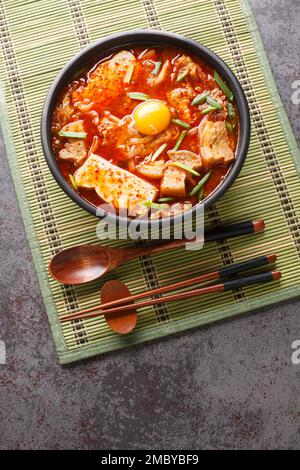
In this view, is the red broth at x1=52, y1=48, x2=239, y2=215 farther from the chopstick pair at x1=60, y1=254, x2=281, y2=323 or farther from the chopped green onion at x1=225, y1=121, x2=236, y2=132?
the chopstick pair at x1=60, y1=254, x2=281, y2=323

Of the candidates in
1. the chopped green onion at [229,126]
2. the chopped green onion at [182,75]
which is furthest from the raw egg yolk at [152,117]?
the chopped green onion at [229,126]

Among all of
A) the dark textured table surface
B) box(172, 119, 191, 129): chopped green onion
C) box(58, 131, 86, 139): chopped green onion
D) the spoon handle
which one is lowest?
the dark textured table surface

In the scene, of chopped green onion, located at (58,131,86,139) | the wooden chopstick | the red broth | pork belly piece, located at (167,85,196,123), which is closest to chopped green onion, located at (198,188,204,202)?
the red broth

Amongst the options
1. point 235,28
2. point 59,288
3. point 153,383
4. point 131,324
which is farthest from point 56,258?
point 235,28

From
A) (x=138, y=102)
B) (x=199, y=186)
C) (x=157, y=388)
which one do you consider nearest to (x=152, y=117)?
(x=138, y=102)

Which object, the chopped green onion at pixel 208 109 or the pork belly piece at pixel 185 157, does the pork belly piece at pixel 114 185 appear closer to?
the pork belly piece at pixel 185 157
